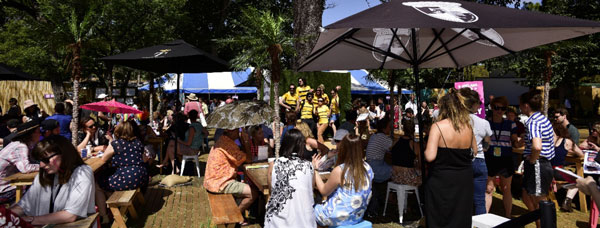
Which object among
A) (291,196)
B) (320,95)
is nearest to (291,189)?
(291,196)

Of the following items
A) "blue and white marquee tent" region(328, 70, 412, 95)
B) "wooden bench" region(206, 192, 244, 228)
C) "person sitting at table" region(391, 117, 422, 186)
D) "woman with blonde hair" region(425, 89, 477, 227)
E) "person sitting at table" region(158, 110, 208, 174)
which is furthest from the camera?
"blue and white marquee tent" region(328, 70, 412, 95)

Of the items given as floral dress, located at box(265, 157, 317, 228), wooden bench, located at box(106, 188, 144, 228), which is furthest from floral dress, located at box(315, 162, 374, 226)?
wooden bench, located at box(106, 188, 144, 228)

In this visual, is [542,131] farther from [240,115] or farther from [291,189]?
[240,115]

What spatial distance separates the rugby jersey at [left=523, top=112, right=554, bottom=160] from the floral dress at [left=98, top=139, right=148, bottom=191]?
4954 millimetres

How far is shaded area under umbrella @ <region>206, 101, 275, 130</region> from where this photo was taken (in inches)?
191

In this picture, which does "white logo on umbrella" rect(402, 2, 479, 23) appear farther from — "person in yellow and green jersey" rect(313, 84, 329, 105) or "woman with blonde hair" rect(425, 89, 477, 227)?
"person in yellow and green jersey" rect(313, 84, 329, 105)

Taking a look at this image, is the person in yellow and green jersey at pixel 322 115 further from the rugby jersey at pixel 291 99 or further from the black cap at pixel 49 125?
the black cap at pixel 49 125

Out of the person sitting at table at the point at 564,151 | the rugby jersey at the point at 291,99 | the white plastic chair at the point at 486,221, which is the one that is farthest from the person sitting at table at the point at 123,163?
the rugby jersey at the point at 291,99

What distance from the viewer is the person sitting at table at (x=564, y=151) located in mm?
5492

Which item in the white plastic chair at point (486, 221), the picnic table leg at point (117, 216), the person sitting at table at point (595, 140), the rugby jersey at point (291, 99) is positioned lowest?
the picnic table leg at point (117, 216)

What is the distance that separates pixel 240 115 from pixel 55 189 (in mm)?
2433

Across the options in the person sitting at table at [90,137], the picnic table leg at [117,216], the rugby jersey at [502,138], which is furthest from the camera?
the person sitting at table at [90,137]

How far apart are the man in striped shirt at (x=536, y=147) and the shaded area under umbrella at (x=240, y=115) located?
3.12 metres

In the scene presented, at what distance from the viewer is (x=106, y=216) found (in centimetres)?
516
